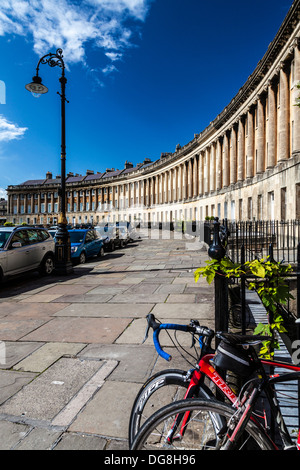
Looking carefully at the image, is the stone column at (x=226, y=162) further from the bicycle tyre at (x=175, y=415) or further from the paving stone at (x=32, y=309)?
the bicycle tyre at (x=175, y=415)

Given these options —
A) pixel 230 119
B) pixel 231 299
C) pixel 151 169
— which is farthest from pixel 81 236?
pixel 151 169

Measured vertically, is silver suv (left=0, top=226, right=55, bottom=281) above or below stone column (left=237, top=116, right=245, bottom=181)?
below

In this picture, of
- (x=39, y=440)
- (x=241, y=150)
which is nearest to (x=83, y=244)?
(x=39, y=440)

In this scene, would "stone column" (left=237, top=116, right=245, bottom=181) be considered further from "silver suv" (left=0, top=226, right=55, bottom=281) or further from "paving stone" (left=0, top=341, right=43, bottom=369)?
"paving stone" (left=0, top=341, right=43, bottom=369)

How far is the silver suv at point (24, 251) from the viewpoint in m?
8.64

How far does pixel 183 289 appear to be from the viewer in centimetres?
790

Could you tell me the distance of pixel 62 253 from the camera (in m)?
10.8

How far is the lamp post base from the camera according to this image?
1072 centimetres

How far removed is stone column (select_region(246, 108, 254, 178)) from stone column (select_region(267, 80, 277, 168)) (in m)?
4.93

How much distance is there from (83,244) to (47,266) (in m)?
3.98

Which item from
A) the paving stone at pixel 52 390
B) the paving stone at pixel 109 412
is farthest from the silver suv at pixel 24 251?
the paving stone at pixel 109 412

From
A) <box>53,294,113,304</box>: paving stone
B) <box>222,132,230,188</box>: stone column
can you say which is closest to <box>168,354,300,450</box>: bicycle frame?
<box>53,294,113,304</box>: paving stone

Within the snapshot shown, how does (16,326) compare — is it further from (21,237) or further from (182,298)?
(21,237)
